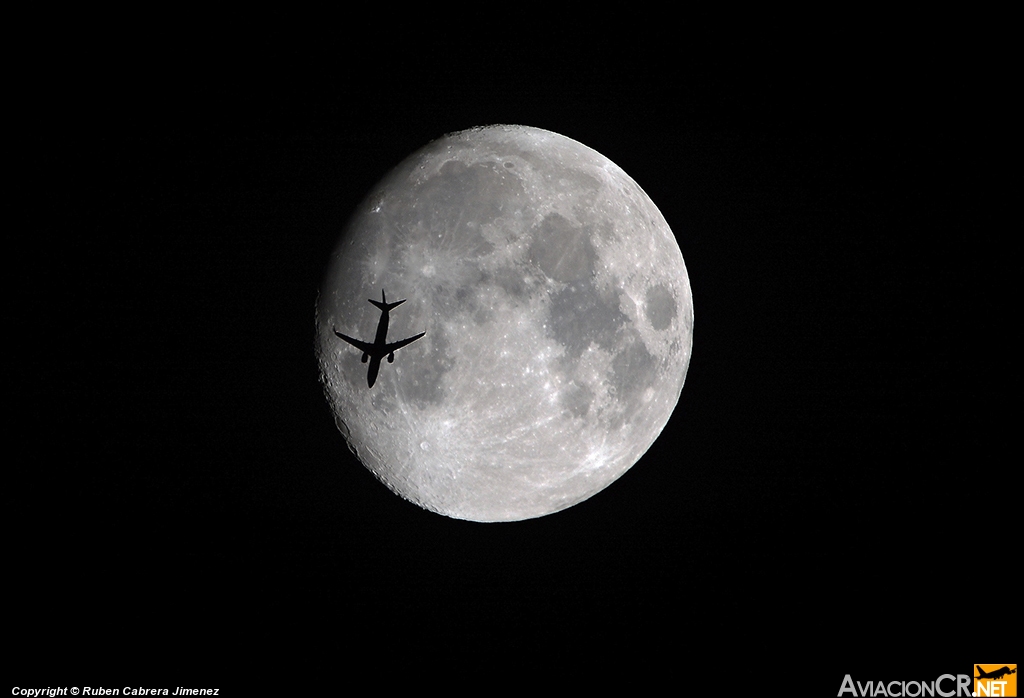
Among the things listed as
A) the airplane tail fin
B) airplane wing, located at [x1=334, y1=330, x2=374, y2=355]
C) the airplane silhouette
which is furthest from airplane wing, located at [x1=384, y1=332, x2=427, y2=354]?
the airplane tail fin

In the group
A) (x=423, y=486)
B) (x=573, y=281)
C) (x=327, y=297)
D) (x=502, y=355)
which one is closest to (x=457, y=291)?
(x=502, y=355)

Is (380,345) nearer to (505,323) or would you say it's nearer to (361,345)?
(361,345)

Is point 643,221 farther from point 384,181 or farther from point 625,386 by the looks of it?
point 384,181

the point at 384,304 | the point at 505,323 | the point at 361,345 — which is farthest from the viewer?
the point at 361,345

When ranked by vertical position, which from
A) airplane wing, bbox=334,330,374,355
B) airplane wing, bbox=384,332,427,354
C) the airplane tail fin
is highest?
the airplane tail fin

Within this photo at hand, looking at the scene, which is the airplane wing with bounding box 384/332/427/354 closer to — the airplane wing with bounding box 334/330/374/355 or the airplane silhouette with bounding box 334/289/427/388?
the airplane silhouette with bounding box 334/289/427/388

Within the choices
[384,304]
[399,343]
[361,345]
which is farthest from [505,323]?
[361,345]
